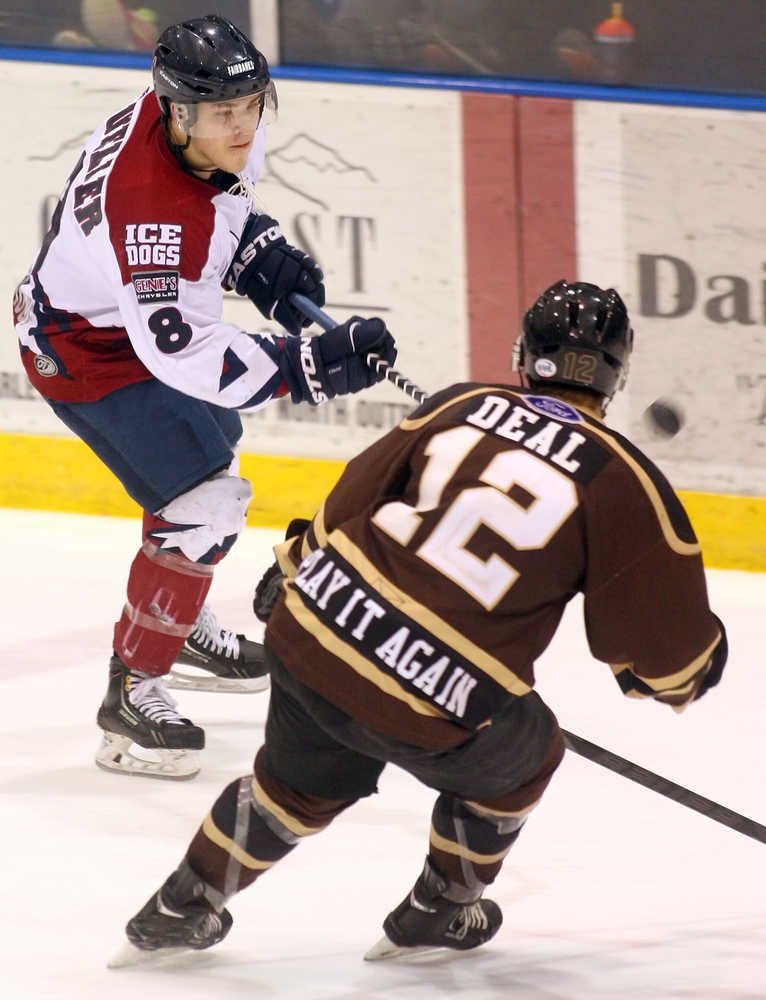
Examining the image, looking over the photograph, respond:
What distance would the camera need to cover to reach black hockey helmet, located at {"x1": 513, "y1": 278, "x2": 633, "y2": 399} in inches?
96.0

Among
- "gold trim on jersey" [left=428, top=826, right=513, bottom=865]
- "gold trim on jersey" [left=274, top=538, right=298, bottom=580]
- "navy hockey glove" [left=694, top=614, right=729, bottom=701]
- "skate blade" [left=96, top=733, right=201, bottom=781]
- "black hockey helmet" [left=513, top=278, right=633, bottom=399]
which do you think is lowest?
"skate blade" [left=96, top=733, right=201, bottom=781]

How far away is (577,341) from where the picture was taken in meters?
2.43

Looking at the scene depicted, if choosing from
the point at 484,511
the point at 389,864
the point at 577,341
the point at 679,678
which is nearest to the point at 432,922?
the point at 389,864

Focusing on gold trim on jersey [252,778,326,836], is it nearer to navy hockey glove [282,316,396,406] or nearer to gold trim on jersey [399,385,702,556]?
gold trim on jersey [399,385,702,556]

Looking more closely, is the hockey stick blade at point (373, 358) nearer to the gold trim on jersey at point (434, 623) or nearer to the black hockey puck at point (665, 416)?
the gold trim on jersey at point (434, 623)

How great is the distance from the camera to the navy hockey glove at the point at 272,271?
368 centimetres

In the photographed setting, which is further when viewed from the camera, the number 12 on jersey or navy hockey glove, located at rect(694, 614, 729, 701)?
navy hockey glove, located at rect(694, 614, 729, 701)

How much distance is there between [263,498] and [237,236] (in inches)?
63.3

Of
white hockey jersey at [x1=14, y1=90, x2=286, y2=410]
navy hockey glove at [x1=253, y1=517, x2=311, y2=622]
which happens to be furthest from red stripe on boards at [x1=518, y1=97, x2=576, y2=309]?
Answer: navy hockey glove at [x1=253, y1=517, x2=311, y2=622]

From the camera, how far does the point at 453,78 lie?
15.6 ft

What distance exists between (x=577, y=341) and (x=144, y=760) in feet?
4.85

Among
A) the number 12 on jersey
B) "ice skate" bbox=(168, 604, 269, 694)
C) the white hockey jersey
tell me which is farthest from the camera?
"ice skate" bbox=(168, 604, 269, 694)

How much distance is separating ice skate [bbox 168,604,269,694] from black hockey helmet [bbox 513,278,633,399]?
162cm

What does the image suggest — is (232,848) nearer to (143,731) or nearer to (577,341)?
(577,341)
